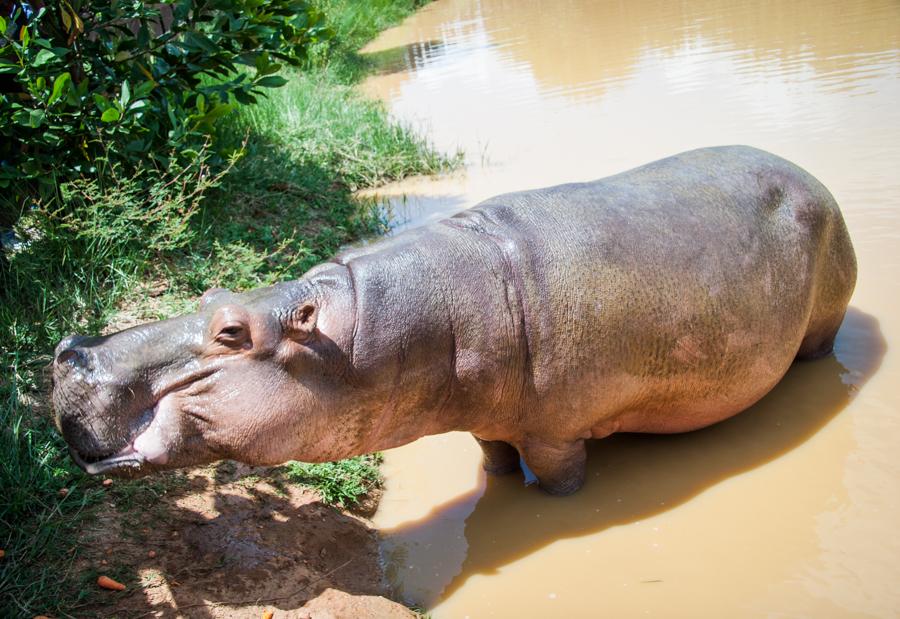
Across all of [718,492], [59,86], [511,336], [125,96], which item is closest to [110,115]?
[125,96]

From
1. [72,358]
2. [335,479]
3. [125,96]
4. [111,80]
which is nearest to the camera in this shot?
[72,358]

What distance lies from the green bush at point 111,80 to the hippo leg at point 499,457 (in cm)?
299

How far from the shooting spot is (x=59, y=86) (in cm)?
498

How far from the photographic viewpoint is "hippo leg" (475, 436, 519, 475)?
425 cm

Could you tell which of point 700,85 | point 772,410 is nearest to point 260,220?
point 772,410

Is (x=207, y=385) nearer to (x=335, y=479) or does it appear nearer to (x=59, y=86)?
(x=335, y=479)

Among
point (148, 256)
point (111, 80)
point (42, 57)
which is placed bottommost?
point (148, 256)

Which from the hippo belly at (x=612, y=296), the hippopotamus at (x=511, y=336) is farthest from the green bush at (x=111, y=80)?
the hippo belly at (x=612, y=296)

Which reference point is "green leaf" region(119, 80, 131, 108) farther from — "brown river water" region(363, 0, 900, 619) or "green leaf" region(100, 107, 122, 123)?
"brown river water" region(363, 0, 900, 619)

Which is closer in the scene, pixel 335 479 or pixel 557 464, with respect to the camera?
pixel 557 464

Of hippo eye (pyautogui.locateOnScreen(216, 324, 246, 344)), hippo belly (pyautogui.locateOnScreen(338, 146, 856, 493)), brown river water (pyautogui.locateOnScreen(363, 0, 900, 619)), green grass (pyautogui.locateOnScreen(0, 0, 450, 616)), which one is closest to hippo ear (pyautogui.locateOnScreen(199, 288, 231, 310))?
hippo eye (pyautogui.locateOnScreen(216, 324, 246, 344))

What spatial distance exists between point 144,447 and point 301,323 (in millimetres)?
721

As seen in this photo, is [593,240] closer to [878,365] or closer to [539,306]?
[539,306]

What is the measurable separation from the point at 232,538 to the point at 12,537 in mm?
852
